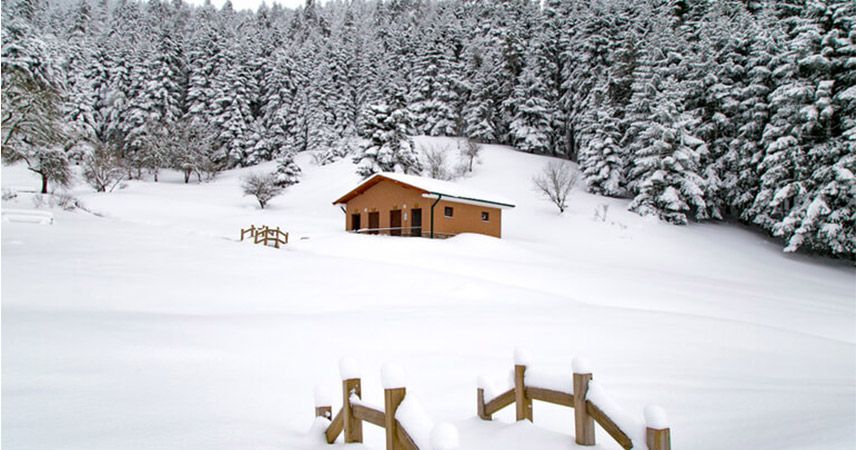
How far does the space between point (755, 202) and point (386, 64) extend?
46152mm

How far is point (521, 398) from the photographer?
3920 millimetres

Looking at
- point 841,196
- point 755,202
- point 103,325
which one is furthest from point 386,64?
point 103,325

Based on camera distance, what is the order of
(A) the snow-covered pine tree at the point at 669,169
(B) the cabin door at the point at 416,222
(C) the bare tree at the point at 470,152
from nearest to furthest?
1. (B) the cabin door at the point at 416,222
2. (A) the snow-covered pine tree at the point at 669,169
3. (C) the bare tree at the point at 470,152

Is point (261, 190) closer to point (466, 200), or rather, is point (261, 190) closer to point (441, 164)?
point (441, 164)

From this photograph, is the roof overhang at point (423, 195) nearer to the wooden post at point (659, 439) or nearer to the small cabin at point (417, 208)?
the small cabin at point (417, 208)

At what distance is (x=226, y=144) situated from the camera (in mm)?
54375

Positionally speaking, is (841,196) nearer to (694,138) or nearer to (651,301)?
(694,138)

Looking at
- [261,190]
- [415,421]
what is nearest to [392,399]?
[415,421]

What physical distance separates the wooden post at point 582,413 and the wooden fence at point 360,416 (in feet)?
4.20

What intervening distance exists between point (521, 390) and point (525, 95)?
1890 inches

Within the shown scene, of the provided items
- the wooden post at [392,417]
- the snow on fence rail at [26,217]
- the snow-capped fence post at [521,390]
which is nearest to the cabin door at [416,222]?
the snow on fence rail at [26,217]

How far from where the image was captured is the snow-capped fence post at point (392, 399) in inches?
108

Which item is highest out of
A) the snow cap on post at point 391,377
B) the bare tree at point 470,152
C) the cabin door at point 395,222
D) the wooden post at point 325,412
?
the bare tree at point 470,152

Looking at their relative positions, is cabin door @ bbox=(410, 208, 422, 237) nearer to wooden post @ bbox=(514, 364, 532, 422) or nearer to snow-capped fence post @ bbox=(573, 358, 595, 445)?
wooden post @ bbox=(514, 364, 532, 422)
